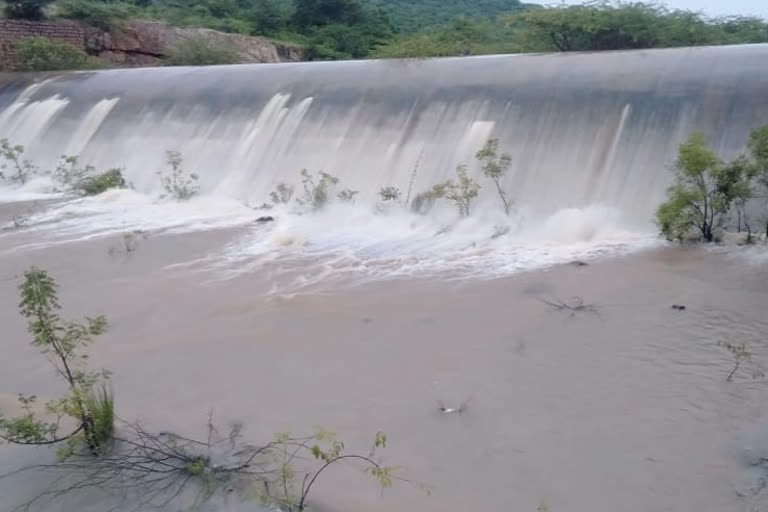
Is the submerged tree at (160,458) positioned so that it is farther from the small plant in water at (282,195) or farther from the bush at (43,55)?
the bush at (43,55)

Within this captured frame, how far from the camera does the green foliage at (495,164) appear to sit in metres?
9.41

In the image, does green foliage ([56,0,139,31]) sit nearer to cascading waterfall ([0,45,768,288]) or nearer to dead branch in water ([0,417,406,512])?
cascading waterfall ([0,45,768,288])

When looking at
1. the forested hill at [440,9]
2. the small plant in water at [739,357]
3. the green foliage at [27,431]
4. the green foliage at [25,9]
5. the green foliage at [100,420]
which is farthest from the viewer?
the forested hill at [440,9]

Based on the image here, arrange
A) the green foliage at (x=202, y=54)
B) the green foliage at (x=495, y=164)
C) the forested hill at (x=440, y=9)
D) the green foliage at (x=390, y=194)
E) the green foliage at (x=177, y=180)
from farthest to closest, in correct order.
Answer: the forested hill at (x=440, y=9) → the green foliage at (x=202, y=54) → the green foliage at (x=177, y=180) → the green foliage at (x=390, y=194) → the green foliage at (x=495, y=164)

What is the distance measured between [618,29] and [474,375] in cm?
1140

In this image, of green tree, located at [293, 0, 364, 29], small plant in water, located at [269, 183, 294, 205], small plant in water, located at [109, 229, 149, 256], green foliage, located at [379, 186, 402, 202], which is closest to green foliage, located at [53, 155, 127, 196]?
small plant in water, located at [109, 229, 149, 256]

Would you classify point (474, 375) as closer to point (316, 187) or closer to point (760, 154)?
point (760, 154)

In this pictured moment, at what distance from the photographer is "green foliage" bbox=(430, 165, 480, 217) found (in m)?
9.43

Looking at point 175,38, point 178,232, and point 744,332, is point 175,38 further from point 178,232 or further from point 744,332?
point 744,332

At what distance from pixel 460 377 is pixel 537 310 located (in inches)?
55.1

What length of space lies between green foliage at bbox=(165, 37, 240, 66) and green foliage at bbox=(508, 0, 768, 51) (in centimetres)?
787

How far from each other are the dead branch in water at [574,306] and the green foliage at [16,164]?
10161 mm

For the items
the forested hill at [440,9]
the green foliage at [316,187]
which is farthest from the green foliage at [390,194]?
the forested hill at [440,9]

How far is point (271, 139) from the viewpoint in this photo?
12.3 meters
